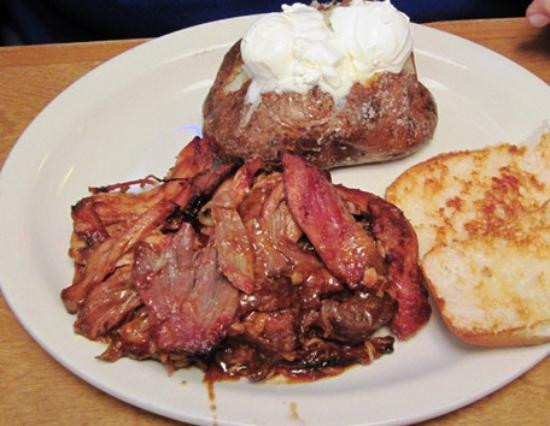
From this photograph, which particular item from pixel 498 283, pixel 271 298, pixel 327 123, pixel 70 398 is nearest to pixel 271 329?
pixel 271 298

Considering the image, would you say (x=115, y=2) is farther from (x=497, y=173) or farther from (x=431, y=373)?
(x=431, y=373)

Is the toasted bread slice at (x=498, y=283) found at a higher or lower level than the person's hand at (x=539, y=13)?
lower

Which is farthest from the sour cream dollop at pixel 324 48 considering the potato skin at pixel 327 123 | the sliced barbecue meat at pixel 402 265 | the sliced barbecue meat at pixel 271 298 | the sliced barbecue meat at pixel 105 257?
the sliced barbecue meat at pixel 271 298

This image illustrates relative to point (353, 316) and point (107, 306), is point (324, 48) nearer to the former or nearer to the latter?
point (353, 316)

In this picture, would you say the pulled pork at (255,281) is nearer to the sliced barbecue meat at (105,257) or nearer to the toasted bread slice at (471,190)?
the sliced barbecue meat at (105,257)

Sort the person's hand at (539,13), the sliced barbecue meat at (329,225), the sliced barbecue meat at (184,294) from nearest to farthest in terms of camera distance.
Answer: the sliced barbecue meat at (184,294)
the sliced barbecue meat at (329,225)
the person's hand at (539,13)

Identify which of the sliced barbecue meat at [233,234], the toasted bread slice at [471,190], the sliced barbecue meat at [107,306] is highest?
the sliced barbecue meat at [233,234]

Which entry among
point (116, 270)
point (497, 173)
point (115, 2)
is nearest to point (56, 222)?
point (116, 270)
